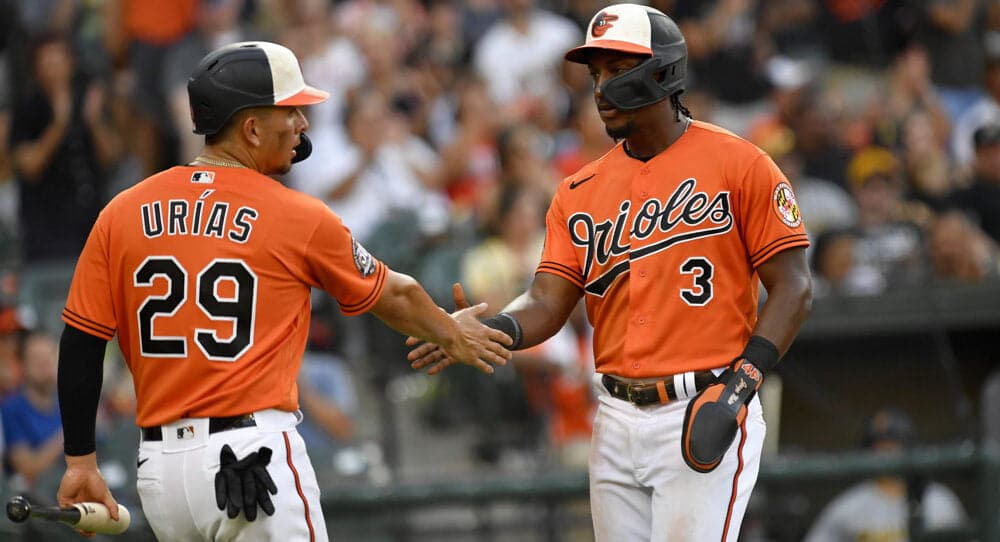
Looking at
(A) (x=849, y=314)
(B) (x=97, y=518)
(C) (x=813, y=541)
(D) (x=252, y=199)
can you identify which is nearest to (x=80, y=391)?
(B) (x=97, y=518)

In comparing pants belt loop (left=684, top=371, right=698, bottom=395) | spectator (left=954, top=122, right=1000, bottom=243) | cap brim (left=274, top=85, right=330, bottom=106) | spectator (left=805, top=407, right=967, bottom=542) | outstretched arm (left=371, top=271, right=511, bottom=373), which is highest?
cap brim (left=274, top=85, right=330, bottom=106)

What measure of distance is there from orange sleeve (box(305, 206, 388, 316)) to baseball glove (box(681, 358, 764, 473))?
1.14 meters

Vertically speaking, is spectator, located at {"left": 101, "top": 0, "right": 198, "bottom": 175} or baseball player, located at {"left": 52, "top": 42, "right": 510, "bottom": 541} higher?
spectator, located at {"left": 101, "top": 0, "right": 198, "bottom": 175}

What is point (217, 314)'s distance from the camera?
14.9ft

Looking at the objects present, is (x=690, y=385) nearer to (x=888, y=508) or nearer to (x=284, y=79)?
(x=284, y=79)

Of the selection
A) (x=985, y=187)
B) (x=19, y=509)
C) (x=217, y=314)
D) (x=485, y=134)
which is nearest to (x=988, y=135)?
(x=985, y=187)

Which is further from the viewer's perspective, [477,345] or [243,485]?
[477,345]

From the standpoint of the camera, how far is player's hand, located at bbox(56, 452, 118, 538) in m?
4.69

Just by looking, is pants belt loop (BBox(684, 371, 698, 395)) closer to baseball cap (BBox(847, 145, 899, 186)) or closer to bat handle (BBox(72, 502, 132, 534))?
bat handle (BBox(72, 502, 132, 534))

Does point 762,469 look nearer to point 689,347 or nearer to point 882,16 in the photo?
point 689,347

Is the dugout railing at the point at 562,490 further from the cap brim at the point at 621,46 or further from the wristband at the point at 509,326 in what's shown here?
the cap brim at the point at 621,46

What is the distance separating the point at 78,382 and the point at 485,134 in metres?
6.25

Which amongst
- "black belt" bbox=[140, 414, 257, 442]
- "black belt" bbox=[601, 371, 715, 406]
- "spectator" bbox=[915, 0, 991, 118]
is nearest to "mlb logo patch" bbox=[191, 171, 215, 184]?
"black belt" bbox=[140, 414, 257, 442]

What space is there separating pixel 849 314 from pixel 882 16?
3.84 metres
